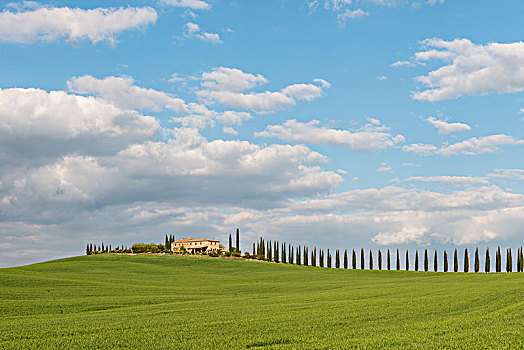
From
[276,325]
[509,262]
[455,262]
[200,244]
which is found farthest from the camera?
[200,244]

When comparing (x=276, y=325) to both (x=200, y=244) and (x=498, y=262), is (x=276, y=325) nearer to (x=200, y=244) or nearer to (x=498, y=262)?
(x=498, y=262)

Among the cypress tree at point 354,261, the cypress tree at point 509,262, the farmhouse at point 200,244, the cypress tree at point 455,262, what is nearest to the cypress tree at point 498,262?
the cypress tree at point 509,262

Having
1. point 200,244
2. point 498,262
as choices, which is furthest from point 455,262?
point 200,244

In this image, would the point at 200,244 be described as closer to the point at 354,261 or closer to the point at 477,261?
the point at 354,261

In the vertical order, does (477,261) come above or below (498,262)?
above

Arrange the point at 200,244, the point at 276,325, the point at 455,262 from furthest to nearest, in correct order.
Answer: the point at 200,244, the point at 455,262, the point at 276,325

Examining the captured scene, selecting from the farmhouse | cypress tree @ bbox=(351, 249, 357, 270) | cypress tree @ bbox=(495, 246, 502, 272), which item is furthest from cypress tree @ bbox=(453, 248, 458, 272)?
the farmhouse

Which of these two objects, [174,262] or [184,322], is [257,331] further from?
[174,262]

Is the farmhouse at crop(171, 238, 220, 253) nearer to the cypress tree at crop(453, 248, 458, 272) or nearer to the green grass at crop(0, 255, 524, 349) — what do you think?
the cypress tree at crop(453, 248, 458, 272)

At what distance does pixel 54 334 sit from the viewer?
21.6m

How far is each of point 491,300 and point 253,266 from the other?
67132 millimetres

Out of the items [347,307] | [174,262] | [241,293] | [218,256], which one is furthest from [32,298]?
[218,256]

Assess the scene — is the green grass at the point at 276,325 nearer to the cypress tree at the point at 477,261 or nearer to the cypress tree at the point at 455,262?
the cypress tree at the point at 455,262

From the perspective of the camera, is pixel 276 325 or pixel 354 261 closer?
pixel 276 325
